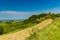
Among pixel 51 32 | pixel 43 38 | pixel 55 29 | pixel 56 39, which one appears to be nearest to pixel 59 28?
pixel 55 29

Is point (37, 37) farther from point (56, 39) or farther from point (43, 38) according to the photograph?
point (56, 39)

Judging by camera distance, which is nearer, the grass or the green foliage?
the grass

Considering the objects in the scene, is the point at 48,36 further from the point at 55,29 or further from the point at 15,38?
the point at 15,38

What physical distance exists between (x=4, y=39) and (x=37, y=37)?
6324 millimetres

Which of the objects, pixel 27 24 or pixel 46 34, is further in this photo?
pixel 27 24

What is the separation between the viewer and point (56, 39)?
509 inches

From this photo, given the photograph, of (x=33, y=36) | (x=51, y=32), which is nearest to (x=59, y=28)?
(x=51, y=32)

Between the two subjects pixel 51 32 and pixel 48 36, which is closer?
pixel 48 36

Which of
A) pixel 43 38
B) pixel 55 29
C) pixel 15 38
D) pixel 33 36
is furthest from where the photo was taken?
pixel 15 38

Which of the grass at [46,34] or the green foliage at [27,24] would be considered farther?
the green foliage at [27,24]

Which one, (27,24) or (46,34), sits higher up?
(46,34)

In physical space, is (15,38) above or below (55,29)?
below

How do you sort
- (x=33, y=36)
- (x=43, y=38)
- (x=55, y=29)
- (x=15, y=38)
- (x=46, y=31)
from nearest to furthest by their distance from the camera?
1. (x=33, y=36)
2. (x=43, y=38)
3. (x=46, y=31)
4. (x=55, y=29)
5. (x=15, y=38)

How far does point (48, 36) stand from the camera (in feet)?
42.2
